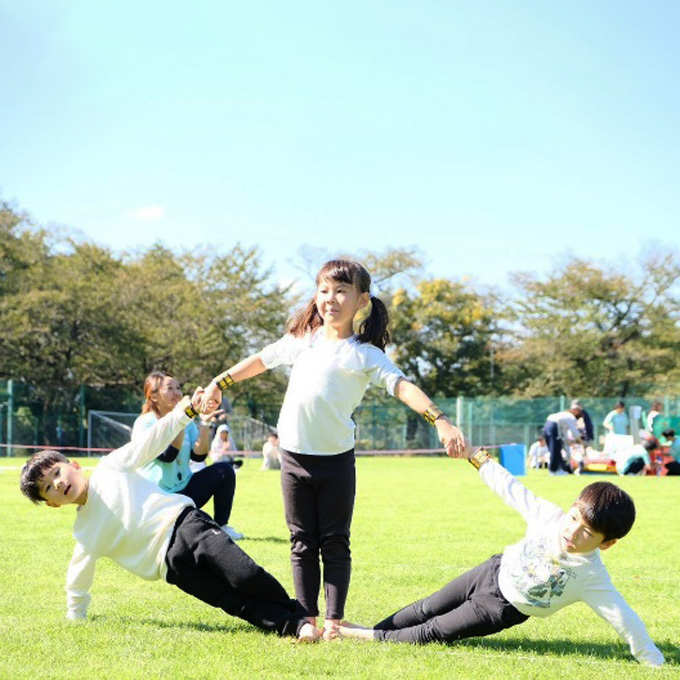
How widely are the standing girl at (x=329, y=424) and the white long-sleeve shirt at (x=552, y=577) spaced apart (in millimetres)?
660

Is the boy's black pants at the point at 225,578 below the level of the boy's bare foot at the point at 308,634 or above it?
above

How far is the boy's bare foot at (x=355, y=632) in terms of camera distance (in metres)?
4.28

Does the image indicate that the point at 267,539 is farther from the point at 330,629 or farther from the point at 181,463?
the point at 330,629

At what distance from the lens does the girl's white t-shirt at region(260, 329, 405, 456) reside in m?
4.44

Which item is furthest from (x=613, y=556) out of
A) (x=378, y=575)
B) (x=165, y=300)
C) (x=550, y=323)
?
(x=550, y=323)

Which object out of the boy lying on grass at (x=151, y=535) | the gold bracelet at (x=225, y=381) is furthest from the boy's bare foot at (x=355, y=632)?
the gold bracelet at (x=225, y=381)

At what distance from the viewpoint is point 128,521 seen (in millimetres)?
4625

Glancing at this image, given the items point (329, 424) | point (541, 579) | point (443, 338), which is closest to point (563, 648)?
point (541, 579)

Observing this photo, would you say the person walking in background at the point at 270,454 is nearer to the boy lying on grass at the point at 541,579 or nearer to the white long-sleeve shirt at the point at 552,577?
the boy lying on grass at the point at 541,579

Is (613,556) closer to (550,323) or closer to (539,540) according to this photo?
(539,540)

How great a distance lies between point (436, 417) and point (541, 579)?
82 centimetres

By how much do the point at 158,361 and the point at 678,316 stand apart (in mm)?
23708

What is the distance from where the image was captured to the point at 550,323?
4462 centimetres

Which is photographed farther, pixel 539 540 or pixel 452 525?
pixel 452 525
